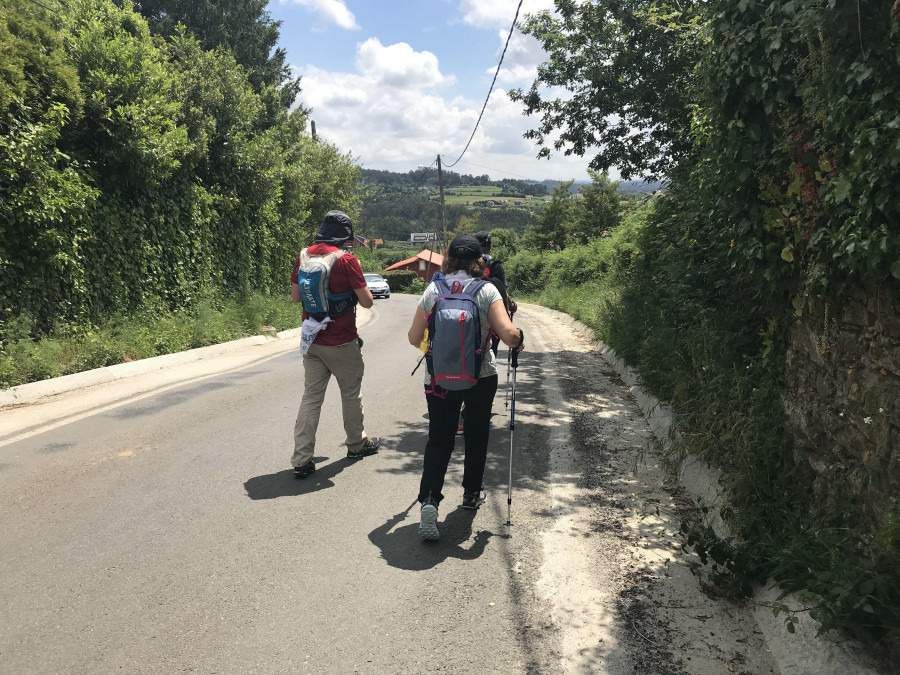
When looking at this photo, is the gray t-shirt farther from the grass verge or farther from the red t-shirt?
the grass verge

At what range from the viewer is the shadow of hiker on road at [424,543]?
3980 millimetres

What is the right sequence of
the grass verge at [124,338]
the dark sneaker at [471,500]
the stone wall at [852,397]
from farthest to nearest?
1. the grass verge at [124,338]
2. the dark sneaker at [471,500]
3. the stone wall at [852,397]

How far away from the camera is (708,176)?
5.12m

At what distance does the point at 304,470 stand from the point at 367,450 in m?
0.76

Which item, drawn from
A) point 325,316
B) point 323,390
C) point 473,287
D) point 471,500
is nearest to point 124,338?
point 323,390

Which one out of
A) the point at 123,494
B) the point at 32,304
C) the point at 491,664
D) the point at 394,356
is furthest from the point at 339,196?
the point at 491,664

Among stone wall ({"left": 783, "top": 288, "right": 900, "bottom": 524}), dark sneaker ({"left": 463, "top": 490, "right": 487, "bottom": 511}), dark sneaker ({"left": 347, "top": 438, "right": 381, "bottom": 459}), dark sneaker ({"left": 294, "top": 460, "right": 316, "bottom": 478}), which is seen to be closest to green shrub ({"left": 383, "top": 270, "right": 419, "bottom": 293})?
dark sneaker ({"left": 347, "top": 438, "right": 381, "bottom": 459})

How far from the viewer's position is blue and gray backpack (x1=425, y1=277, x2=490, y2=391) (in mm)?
4109

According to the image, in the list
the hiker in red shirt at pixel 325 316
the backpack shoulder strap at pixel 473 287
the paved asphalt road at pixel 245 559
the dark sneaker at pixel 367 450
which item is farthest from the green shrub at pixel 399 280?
the backpack shoulder strap at pixel 473 287

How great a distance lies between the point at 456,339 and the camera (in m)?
4.11

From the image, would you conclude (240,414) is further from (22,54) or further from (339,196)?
(339,196)

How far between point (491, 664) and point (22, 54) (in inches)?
424

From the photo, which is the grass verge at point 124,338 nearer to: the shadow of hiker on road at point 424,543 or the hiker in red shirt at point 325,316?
the hiker in red shirt at point 325,316

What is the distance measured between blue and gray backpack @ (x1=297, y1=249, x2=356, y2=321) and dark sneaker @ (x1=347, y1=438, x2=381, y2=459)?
1.33m
